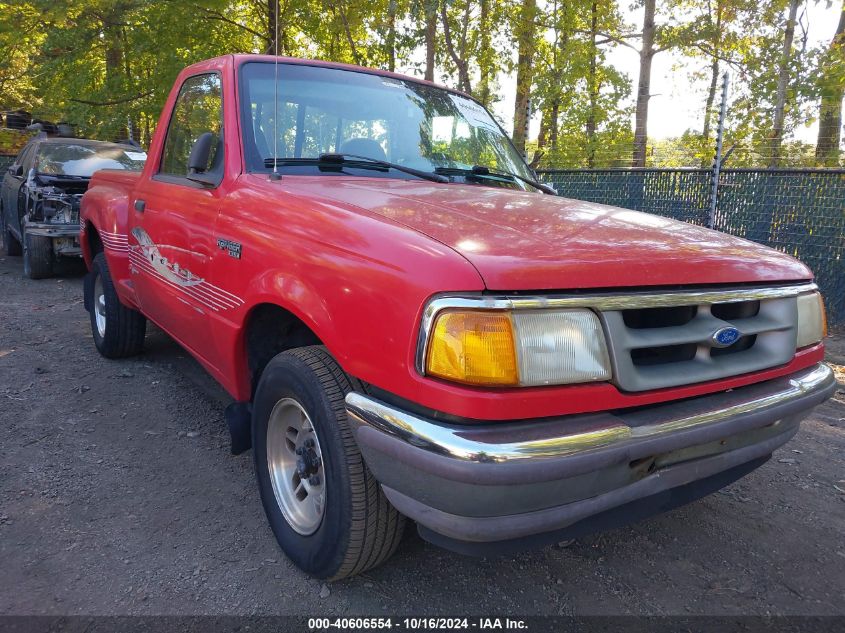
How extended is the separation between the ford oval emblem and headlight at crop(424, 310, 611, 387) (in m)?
Result: 0.55

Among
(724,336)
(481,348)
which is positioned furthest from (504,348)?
(724,336)

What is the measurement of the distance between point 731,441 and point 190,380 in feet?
12.0

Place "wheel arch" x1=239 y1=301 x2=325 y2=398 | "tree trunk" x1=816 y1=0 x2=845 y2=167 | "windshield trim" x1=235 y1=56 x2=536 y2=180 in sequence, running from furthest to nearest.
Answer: "tree trunk" x1=816 y1=0 x2=845 y2=167 → "windshield trim" x1=235 y1=56 x2=536 y2=180 → "wheel arch" x1=239 y1=301 x2=325 y2=398

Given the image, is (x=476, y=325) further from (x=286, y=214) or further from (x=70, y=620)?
(x=70, y=620)

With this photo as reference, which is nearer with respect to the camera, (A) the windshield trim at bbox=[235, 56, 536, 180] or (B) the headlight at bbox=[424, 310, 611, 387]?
(B) the headlight at bbox=[424, 310, 611, 387]

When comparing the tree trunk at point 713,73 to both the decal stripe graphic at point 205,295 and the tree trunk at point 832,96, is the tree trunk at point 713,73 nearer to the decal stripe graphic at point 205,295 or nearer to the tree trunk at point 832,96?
the tree trunk at point 832,96

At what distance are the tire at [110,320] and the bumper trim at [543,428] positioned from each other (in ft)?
11.1

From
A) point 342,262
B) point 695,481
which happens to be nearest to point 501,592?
point 695,481

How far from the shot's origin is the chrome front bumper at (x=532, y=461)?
156cm

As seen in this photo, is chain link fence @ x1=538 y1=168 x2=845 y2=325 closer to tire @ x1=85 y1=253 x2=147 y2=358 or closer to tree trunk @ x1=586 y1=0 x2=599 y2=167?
tree trunk @ x1=586 y1=0 x2=599 y2=167

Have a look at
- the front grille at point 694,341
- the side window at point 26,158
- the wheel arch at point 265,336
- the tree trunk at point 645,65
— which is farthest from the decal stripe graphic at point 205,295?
the tree trunk at point 645,65

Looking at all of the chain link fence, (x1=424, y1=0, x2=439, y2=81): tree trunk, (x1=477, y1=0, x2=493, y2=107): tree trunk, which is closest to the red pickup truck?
the chain link fence

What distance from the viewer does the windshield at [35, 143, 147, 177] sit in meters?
8.30

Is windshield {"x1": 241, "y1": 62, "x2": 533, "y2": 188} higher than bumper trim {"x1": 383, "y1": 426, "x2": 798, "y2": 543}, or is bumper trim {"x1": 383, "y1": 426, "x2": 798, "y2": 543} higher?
windshield {"x1": 241, "y1": 62, "x2": 533, "y2": 188}
